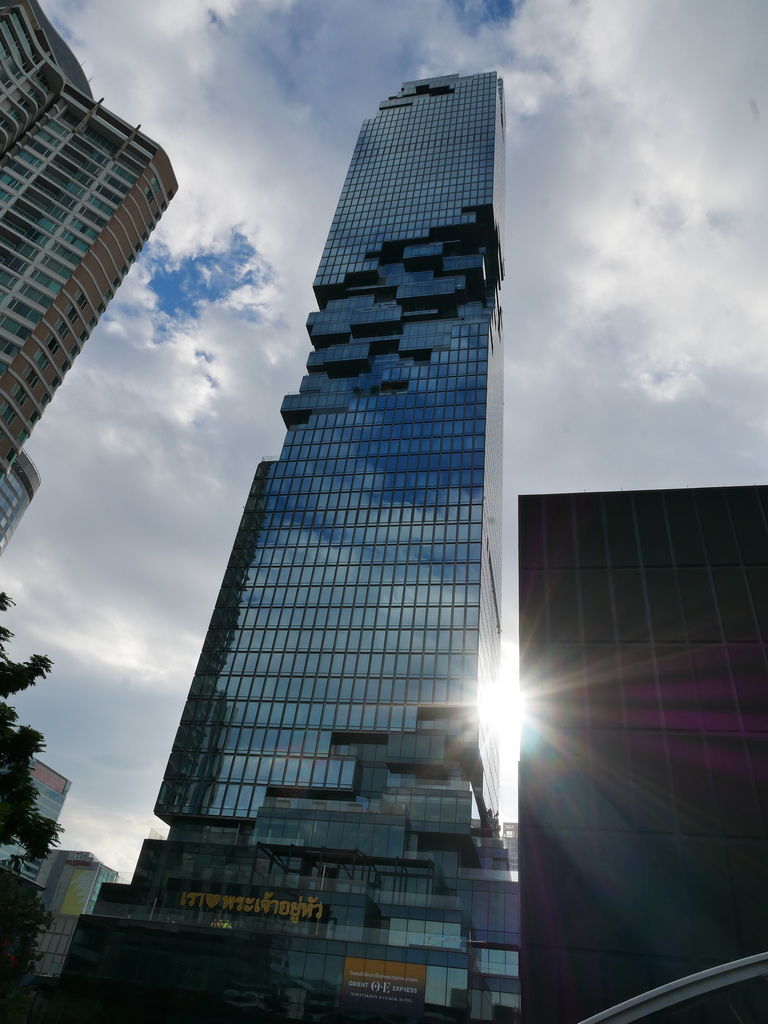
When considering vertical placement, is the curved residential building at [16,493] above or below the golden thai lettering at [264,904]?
above

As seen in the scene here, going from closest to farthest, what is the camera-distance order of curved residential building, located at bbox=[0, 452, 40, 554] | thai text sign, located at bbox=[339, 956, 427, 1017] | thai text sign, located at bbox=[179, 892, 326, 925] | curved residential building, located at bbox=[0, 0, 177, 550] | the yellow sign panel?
thai text sign, located at bbox=[339, 956, 427, 1017] < thai text sign, located at bbox=[179, 892, 326, 925] < curved residential building, located at bbox=[0, 0, 177, 550] < curved residential building, located at bbox=[0, 452, 40, 554] < the yellow sign panel

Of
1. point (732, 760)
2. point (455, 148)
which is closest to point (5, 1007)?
point (732, 760)

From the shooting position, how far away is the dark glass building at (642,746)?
23250 mm

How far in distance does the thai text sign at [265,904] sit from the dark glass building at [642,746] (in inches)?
1830

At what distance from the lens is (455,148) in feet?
538

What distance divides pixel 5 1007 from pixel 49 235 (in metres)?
67.3

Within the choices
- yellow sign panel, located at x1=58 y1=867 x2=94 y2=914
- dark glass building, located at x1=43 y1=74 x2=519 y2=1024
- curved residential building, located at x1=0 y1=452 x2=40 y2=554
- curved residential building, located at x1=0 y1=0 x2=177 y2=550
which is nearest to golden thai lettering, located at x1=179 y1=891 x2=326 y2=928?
dark glass building, located at x1=43 y1=74 x2=519 y2=1024

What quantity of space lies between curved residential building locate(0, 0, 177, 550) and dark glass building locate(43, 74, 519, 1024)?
46.6 m

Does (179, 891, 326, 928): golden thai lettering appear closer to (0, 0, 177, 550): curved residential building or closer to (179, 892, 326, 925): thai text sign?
(179, 892, 326, 925): thai text sign

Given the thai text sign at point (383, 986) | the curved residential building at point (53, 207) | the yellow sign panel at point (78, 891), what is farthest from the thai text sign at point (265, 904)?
the yellow sign panel at point (78, 891)

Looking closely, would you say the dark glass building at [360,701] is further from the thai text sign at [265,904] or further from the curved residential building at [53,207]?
the curved residential building at [53,207]

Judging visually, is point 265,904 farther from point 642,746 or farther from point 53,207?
point 53,207

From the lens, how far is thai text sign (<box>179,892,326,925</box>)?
65.3 meters

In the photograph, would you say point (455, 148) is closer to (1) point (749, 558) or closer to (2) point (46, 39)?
(2) point (46, 39)
